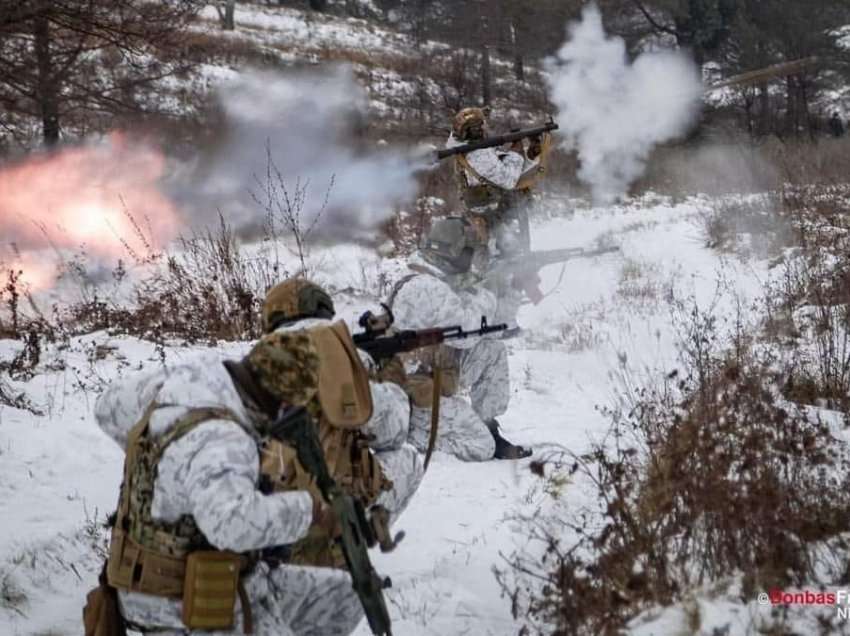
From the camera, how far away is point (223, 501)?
8.62ft

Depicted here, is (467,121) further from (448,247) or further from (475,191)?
(448,247)

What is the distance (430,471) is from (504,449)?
0.58 meters

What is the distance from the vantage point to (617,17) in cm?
2203

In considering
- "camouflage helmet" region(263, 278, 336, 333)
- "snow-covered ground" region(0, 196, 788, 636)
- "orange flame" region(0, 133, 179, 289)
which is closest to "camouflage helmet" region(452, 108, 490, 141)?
"snow-covered ground" region(0, 196, 788, 636)

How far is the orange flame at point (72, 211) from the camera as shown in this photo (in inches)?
495

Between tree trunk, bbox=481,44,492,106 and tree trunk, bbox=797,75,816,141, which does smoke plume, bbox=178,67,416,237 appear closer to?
tree trunk, bbox=481,44,492,106

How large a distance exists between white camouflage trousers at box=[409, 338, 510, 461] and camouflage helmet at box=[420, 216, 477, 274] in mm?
639

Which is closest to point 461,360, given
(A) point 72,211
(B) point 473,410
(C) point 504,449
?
(B) point 473,410

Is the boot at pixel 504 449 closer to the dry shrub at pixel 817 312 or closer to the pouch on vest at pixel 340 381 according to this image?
the dry shrub at pixel 817 312

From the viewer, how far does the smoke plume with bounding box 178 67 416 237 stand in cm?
1053

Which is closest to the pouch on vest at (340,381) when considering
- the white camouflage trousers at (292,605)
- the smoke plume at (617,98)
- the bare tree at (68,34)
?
the white camouflage trousers at (292,605)

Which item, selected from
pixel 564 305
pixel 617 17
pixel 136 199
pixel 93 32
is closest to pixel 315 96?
pixel 136 199

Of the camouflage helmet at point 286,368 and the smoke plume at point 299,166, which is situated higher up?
the smoke plume at point 299,166

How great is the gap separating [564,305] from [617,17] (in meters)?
13.0
